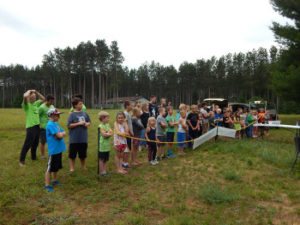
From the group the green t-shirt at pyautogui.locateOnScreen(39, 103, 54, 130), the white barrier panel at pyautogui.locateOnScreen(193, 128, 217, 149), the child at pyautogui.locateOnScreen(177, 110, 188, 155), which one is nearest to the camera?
the green t-shirt at pyautogui.locateOnScreen(39, 103, 54, 130)

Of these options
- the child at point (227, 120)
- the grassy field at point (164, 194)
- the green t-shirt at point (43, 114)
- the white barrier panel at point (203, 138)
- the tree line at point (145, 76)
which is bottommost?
the grassy field at point (164, 194)

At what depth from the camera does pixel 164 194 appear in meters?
4.03

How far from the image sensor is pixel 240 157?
6223mm

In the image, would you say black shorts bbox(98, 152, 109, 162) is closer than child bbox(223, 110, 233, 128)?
Yes

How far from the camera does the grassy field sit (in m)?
3.15

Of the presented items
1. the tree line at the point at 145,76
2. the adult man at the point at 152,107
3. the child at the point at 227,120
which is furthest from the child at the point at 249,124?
the tree line at the point at 145,76

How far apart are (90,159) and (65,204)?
298cm

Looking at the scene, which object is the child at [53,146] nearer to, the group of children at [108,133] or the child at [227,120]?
the group of children at [108,133]

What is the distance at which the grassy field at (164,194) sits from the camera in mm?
3146

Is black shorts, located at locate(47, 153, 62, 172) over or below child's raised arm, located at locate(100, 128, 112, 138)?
below

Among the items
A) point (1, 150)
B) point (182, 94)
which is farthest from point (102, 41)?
point (1, 150)

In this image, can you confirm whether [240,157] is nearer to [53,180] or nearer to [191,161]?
[191,161]

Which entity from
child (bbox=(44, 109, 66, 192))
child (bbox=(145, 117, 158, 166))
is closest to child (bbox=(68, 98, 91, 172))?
child (bbox=(44, 109, 66, 192))

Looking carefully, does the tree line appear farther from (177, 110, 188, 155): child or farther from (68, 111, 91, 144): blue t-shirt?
(68, 111, 91, 144): blue t-shirt
